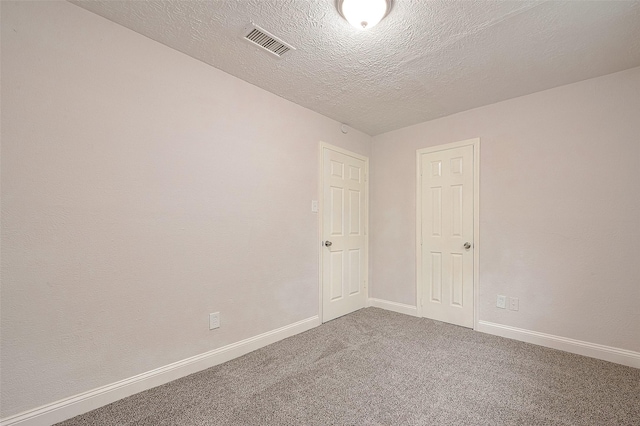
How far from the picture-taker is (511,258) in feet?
9.35

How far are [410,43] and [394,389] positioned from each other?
2.43 metres

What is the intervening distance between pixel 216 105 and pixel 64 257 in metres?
1.50

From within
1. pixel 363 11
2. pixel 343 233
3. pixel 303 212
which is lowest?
pixel 343 233

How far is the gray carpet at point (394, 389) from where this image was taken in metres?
1.64

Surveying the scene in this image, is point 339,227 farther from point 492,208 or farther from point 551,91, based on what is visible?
point 551,91

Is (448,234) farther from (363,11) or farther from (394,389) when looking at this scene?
(363,11)

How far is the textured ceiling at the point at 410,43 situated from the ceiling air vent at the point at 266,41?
1.8 inches

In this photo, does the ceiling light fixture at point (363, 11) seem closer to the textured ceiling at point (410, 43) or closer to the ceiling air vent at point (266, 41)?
the textured ceiling at point (410, 43)

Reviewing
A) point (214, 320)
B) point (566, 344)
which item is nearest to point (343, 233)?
point (214, 320)

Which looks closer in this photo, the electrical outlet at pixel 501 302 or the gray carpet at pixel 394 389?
the gray carpet at pixel 394 389

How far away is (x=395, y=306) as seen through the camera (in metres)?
3.70

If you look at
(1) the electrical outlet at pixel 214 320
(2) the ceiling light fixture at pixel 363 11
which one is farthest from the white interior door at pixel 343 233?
(2) the ceiling light fixture at pixel 363 11

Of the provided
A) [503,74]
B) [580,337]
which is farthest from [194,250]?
[580,337]

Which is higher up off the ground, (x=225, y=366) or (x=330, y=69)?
(x=330, y=69)
